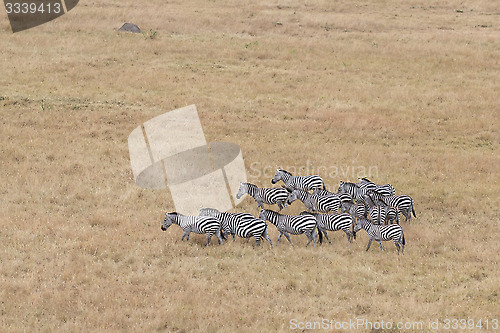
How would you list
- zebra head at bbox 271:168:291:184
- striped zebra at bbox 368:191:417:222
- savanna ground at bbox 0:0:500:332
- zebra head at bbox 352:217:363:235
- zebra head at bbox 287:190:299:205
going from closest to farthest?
1. savanna ground at bbox 0:0:500:332
2. zebra head at bbox 352:217:363:235
3. striped zebra at bbox 368:191:417:222
4. zebra head at bbox 287:190:299:205
5. zebra head at bbox 271:168:291:184

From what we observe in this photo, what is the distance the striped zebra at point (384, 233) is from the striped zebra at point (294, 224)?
1.64 meters

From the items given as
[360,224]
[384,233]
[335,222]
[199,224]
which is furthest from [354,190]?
[199,224]

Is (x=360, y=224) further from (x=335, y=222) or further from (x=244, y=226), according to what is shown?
(x=244, y=226)

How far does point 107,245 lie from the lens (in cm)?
1579

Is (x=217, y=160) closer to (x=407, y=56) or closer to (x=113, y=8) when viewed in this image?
(x=407, y=56)

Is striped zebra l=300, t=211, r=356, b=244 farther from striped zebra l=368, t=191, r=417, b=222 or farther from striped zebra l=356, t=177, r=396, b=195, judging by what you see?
striped zebra l=356, t=177, r=396, b=195

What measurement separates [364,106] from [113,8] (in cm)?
3115

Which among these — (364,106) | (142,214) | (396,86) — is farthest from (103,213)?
(396,86)

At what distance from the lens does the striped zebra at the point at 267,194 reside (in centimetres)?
1900

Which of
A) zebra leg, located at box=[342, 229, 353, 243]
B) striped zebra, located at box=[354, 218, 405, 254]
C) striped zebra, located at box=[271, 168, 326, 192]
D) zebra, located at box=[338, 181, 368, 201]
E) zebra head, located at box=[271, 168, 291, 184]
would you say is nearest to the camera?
striped zebra, located at box=[354, 218, 405, 254]

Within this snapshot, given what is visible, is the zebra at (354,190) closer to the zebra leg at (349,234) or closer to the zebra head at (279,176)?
the zebra head at (279,176)

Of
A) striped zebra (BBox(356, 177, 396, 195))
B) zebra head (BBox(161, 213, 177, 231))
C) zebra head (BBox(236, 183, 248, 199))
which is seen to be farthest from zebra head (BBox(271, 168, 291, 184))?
zebra head (BBox(161, 213, 177, 231))

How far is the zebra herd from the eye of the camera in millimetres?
15891

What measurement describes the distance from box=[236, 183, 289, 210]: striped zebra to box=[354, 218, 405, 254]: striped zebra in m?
3.71
